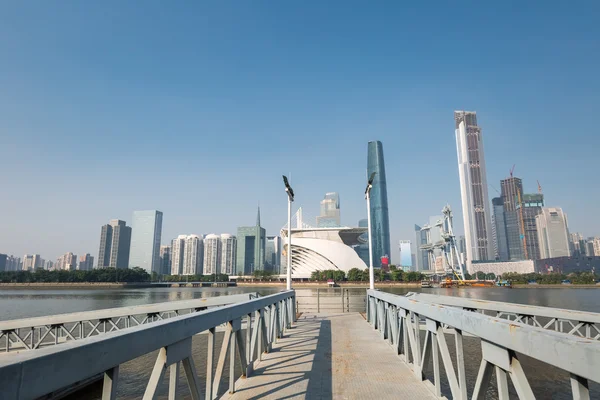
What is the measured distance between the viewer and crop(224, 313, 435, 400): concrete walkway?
17.8 feet

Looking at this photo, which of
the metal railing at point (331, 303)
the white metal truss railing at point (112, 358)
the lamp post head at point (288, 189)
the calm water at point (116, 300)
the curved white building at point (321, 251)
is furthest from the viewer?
the curved white building at point (321, 251)

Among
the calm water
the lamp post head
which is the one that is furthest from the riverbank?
the lamp post head

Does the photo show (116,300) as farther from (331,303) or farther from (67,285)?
(67,285)

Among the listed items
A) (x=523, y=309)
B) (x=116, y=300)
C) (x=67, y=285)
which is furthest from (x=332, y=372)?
(x=67, y=285)

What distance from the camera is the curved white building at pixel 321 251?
118 m

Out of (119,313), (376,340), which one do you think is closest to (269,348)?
(376,340)

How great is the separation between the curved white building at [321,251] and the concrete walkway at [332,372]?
106525mm

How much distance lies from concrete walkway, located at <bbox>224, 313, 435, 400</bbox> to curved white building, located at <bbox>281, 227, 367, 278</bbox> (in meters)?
107

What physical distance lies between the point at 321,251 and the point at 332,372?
113m

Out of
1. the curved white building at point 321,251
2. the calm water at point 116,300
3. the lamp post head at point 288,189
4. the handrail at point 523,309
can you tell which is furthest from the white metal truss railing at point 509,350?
the curved white building at point 321,251

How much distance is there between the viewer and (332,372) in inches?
261

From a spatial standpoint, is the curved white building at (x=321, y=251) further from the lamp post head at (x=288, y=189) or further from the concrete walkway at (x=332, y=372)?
the concrete walkway at (x=332, y=372)

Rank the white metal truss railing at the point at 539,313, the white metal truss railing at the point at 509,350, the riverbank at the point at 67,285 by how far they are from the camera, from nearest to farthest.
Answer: the white metal truss railing at the point at 509,350, the white metal truss railing at the point at 539,313, the riverbank at the point at 67,285

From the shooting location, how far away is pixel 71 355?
201 cm
